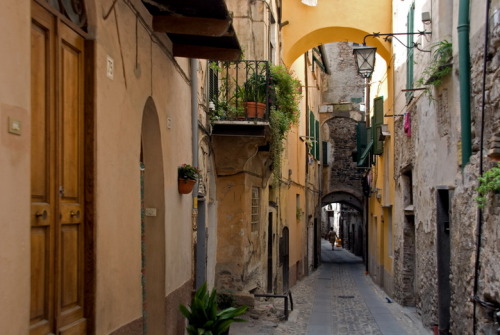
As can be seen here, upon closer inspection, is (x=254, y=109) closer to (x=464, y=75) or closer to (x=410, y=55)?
(x=464, y=75)

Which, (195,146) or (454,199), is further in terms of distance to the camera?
(454,199)

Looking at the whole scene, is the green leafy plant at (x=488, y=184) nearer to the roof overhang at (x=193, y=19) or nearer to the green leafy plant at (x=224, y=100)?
the roof overhang at (x=193, y=19)

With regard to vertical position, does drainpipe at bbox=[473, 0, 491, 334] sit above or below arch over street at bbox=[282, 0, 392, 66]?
below

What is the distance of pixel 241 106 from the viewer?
1109cm

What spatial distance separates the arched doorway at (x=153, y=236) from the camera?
688 centimetres

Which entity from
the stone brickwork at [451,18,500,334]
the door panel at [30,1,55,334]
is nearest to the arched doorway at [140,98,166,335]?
the door panel at [30,1,55,334]

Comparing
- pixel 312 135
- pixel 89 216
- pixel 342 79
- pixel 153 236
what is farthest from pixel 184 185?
pixel 342 79

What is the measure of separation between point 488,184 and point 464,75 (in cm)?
207

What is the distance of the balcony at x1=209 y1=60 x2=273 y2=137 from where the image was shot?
35.0ft

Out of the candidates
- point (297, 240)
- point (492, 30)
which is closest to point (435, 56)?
point (492, 30)

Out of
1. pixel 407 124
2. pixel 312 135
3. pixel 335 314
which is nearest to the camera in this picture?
pixel 407 124

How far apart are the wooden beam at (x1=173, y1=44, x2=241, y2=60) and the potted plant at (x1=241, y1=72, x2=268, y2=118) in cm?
314

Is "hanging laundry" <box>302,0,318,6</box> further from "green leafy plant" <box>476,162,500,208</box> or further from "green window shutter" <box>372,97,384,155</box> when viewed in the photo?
"green leafy plant" <box>476,162,500,208</box>

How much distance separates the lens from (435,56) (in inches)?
387
